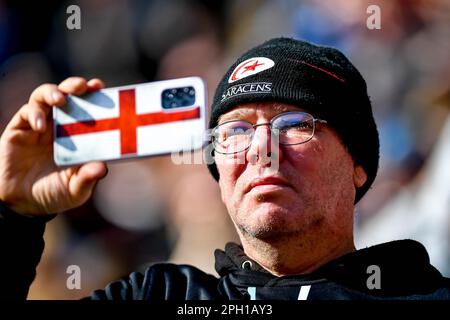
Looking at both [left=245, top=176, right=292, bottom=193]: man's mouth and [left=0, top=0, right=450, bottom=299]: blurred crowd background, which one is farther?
[left=0, top=0, right=450, bottom=299]: blurred crowd background

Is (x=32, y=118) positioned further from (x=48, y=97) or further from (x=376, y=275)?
(x=376, y=275)

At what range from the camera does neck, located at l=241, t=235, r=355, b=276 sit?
1.26 meters

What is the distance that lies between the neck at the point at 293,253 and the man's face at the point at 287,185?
2 cm

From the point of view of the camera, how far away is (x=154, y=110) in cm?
128

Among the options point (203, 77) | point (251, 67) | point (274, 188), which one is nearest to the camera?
point (274, 188)

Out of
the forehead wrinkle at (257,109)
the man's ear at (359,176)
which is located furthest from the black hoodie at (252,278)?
the forehead wrinkle at (257,109)

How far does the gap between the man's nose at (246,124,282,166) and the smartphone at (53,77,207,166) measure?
95 millimetres

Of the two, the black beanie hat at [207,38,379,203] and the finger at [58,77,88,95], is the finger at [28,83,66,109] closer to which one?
the finger at [58,77,88,95]

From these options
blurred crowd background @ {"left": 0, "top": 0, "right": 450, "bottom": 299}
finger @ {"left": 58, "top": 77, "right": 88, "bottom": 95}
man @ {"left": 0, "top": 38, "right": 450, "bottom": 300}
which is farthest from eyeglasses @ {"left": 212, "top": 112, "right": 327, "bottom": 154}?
blurred crowd background @ {"left": 0, "top": 0, "right": 450, "bottom": 299}

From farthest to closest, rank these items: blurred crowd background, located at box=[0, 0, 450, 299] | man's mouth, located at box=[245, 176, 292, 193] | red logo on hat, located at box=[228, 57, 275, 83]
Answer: blurred crowd background, located at box=[0, 0, 450, 299] → red logo on hat, located at box=[228, 57, 275, 83] → man's mouth, located at box=[245, 176, 292, 193]

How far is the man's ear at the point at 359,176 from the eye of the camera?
1360mm

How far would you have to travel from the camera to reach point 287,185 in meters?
1.23

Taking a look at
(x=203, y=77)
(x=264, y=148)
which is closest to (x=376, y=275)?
(x=264, y=148)

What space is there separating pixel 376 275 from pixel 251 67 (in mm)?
433
